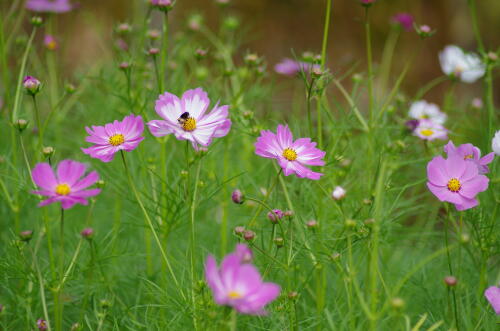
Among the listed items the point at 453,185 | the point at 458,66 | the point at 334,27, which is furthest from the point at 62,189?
the point at 334,27

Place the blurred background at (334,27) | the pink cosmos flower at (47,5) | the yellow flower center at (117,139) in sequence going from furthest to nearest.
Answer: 1. the blurred background at (334,27)
2. the pink cosmos flower at (47,5)
3. the yellow flower center at (117,139)

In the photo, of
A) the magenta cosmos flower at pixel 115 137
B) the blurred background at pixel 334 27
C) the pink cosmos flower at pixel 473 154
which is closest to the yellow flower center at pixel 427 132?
the pink cosmos flower at pixel 473 154

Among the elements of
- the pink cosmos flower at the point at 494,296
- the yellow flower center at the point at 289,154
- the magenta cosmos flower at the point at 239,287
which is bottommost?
the pink cosmos flower at the point at 494,296

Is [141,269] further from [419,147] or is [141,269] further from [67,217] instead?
[419,147]

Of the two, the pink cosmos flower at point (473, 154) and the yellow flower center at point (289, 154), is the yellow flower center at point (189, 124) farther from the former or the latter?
the pink cosmos flower at point (473, 154)

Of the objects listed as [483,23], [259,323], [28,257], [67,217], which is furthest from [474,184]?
[483,23]

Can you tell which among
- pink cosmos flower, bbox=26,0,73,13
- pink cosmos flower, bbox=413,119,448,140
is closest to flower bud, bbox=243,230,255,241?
pink cosmos flower, bbox=413,119,448,140
